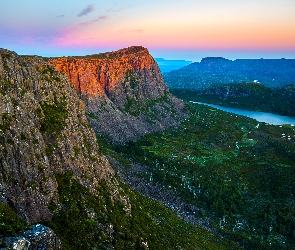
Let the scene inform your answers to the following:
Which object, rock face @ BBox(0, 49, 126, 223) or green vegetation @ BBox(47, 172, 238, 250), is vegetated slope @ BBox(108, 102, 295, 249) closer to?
green vegetation @ BBox(47, 172, 238, 250)

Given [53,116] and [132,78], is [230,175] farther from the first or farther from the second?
[132,78]

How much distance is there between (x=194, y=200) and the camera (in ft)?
268

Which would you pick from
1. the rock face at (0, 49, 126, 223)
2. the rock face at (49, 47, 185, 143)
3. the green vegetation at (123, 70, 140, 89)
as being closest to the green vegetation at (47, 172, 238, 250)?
the rock face at (0, 49, 126, 223)

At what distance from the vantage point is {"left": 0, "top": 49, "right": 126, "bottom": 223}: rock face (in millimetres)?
26891

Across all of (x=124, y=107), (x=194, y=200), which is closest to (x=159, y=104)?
(x=124, y=107)

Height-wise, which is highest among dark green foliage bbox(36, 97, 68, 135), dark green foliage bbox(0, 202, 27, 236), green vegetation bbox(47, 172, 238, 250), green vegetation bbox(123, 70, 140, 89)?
green vegetation bbox(123, 70, 140, 89)

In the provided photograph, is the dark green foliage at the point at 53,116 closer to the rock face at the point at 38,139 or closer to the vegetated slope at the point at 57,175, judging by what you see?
the rock face at the point at 38,139

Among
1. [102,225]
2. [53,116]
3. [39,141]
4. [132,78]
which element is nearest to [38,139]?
[39,141]

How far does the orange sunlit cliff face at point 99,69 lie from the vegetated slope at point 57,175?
285 feet

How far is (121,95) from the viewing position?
162 m

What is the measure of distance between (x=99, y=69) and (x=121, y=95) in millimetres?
19823

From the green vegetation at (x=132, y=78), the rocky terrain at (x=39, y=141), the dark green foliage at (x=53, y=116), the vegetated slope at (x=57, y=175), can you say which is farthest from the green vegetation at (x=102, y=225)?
the green vegetation at (x=132, y=78)

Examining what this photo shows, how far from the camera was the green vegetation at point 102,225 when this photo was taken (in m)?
29.4

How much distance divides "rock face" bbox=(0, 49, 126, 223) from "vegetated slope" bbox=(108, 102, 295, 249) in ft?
140
